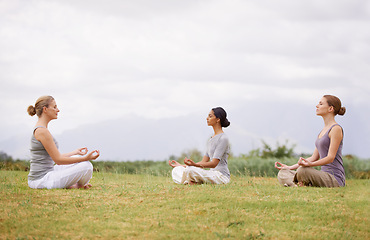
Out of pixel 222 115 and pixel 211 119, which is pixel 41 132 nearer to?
pixel 211 119

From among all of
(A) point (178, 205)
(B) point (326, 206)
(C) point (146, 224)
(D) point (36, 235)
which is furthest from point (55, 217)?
(B) point (326, 206)

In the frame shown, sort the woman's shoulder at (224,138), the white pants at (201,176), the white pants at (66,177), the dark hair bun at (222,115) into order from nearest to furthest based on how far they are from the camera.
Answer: the white pants at (66,177) → the white pants at (201,176) → the woman's shoulder at (224,138) → the dark hair bun at (222,115)

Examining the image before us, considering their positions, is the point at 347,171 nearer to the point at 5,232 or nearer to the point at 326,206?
the point at 326,206

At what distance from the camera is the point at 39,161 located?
8.66 m

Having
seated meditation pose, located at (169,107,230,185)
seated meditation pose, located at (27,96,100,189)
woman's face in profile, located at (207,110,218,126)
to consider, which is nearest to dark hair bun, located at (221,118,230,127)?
seated meditation pose, located at (169,107,230,185)

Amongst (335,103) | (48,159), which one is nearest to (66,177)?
(48,159)

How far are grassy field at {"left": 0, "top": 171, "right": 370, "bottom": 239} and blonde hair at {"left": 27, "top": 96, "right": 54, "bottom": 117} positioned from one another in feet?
5.13

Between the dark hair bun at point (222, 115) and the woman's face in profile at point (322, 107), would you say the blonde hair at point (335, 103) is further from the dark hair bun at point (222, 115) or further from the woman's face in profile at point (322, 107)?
the dark hair bun at point (222, 115)

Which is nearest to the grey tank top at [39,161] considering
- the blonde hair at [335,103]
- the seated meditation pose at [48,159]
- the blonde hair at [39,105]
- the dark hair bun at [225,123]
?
the seated meditation pose at [48,159]

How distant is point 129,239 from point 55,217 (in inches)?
60.1

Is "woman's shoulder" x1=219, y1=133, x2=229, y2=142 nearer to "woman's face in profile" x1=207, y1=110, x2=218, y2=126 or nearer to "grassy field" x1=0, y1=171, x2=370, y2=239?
"woman's face in profile" x1=207, y1=110, x2=218, y2=126

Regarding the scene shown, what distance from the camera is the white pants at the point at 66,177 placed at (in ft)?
28.2

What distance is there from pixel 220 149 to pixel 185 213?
2.80 metres

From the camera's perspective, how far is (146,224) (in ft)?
20.2
